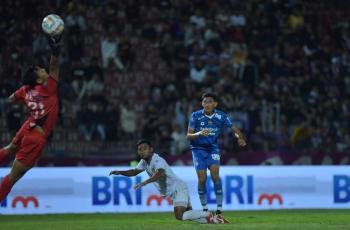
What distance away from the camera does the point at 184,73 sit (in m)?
25.4

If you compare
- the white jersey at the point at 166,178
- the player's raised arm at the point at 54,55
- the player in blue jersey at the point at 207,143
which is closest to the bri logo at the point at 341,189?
the player in blue jersey at the point at 207,143

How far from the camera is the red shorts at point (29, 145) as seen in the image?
1289cm

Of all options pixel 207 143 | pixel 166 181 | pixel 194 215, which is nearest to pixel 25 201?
pixel 207 143

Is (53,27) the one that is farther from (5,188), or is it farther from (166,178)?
(166,178)

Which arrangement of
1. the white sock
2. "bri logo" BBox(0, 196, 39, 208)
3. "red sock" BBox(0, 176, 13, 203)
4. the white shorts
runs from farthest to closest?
"bri logo" BBox(0, 196, 39, 208)
the white shorts
the white sock
"red sock" BBox(0, 176, 13, 203)

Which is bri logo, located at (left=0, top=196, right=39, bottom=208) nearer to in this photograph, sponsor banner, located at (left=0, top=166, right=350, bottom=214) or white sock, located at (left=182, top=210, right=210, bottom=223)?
sponsor banner, located at (left=0, top=166, right=350, bottom=214)

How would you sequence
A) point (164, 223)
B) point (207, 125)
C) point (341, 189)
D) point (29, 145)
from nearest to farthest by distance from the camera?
point (29, 145) → point (164, 223) → point (207, 125) → point (341, 189)

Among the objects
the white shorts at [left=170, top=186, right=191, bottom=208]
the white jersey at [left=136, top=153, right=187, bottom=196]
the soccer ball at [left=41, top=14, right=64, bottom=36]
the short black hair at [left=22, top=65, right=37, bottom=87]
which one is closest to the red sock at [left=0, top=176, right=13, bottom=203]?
the short black hair at [left=22, top=65, right=37, bottom=87]

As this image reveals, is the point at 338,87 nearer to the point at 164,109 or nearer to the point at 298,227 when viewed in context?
the point at 164,109

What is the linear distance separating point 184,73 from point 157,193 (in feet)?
18.5

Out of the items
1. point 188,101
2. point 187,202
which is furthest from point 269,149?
point 187,202

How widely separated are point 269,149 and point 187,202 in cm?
885

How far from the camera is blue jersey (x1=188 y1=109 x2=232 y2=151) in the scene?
1591 cm

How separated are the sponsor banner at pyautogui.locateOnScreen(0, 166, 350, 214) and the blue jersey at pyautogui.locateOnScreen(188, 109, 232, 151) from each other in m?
4.53
